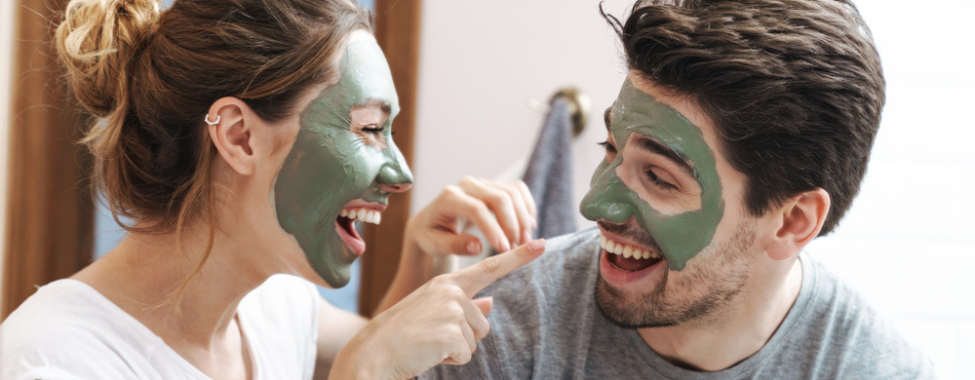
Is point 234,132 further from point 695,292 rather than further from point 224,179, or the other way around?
point 695,292

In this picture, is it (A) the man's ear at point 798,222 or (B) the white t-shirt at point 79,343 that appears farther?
(A) the man's ear at point 798,222

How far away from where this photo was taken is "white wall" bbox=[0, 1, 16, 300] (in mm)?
911

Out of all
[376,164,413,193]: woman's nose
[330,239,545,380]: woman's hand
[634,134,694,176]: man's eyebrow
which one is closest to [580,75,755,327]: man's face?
[634,134,694,176]: man's eyebrow

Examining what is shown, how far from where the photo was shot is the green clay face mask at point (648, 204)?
2.66 feet

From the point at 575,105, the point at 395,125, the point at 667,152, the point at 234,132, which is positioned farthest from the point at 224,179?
the point at 575,105

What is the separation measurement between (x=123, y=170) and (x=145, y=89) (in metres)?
0.11

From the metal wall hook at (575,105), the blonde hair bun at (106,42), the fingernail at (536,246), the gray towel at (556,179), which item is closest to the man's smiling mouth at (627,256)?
the fingernail at (536,246)

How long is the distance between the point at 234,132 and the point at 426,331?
34cm

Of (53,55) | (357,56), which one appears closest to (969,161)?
(357,56)

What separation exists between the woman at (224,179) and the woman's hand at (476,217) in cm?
11

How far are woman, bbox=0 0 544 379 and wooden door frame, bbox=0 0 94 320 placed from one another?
221 millimetres

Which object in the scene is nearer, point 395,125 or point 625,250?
point 625,250

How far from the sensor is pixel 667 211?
2.74 ft

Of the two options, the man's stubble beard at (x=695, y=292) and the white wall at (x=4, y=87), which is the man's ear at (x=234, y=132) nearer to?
the white wall at (x=4, y=87)
